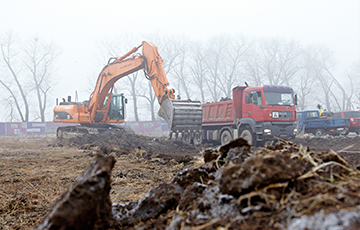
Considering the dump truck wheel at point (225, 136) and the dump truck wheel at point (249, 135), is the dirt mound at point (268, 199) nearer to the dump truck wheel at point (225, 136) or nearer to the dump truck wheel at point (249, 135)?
the dump truck wheel at point (249, 135)

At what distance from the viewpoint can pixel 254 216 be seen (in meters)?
1.53

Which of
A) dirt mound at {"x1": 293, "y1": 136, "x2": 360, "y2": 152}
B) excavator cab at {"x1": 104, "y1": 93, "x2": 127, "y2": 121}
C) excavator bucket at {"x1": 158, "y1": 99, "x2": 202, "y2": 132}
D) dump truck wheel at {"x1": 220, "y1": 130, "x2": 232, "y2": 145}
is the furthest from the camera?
excavator cab at {"x1": 104, "y1": 93, "x2": 127, "y2": 121}

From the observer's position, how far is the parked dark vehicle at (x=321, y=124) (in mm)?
19594

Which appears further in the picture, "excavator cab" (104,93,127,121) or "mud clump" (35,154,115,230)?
"excavator cab" (104,93,127,121)

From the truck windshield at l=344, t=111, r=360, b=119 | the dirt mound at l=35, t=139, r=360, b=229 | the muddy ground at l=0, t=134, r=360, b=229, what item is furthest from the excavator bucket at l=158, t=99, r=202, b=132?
the truck windshield at l=344, t=111, r=360, b=119

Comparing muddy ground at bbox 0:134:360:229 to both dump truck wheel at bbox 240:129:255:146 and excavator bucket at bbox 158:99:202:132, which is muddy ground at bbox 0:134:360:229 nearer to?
excavator bucket at bbox 158:99:202:132

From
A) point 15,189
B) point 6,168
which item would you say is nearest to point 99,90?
point 6,168

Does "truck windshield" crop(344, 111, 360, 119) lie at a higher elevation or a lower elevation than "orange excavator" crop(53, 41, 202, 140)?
lower

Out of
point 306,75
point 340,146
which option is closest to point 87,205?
point 340,146

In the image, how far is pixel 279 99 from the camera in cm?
1238

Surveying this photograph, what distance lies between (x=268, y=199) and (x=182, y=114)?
9.94 metres

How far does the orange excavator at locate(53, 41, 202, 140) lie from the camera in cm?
1175

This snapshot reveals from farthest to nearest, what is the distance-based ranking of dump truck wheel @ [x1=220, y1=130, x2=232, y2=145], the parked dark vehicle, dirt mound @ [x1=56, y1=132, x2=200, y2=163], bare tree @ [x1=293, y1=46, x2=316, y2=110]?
1. bare tree @ [x1=293, y1=46, x2=316, y2=110]
2. the parked dark vehicle
3. dump truck wheel @ [x1=220, y1=130, x2=232, y2=145]
4. dirt mound @ [x1=56, y1=132, x2=200, y2=163]

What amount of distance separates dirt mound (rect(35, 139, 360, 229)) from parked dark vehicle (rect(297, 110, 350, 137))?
734 inches
